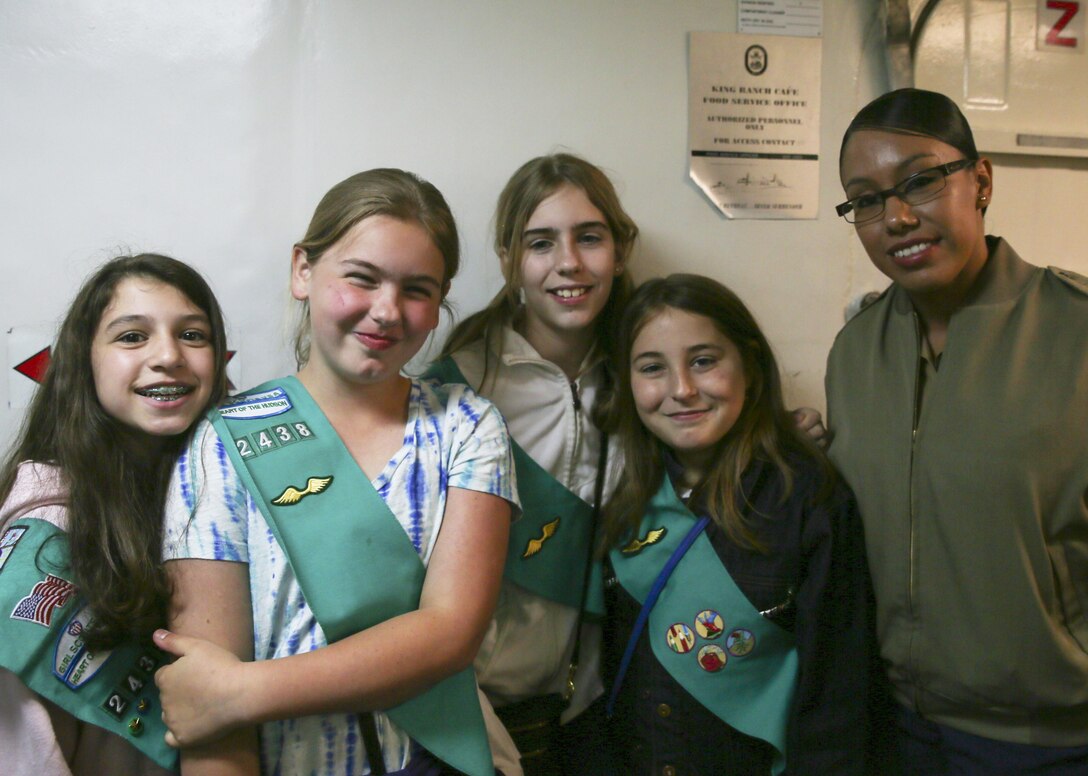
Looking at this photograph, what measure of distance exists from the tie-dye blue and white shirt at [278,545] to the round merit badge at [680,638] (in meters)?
0.36

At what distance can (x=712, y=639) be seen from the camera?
1122 millimetres

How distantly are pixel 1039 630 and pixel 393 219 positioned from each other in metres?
1.03

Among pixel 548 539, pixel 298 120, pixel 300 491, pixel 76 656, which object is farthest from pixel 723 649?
pixel 298 120

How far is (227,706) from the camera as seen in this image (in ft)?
2.78

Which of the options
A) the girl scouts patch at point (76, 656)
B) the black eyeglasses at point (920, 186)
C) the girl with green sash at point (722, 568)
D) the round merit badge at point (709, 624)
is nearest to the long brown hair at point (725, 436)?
the girl with green sash at point (722, 568)

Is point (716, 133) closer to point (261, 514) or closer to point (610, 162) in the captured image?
point (610, 162)

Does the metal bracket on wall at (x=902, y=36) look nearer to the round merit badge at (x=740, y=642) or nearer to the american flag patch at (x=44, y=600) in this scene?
the round merit badge at (x=740, y=642)

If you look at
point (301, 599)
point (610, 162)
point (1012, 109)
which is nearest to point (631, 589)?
point (301, 599)

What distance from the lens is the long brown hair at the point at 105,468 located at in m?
0.93

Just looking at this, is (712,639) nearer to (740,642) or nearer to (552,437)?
(740,642)

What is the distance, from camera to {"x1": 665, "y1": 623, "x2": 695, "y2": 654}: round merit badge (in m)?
1.13

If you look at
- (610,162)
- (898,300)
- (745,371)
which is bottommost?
(745,371)

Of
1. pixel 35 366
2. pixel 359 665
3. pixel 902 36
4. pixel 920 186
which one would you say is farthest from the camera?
pixel 902 36

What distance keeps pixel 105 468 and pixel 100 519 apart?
0.08 m
